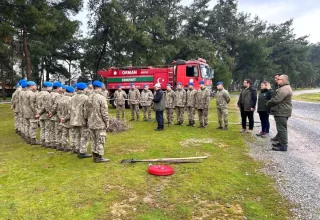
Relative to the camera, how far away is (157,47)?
29438mm

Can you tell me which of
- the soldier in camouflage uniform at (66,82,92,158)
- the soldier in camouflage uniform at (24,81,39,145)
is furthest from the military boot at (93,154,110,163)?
the soldier in camouflage uniform at (24,81,39,145)

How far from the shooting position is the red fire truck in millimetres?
17531

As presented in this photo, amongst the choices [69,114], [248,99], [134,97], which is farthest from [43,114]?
[248,99]

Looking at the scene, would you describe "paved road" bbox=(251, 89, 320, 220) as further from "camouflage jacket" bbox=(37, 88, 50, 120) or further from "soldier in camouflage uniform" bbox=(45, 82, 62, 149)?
"camouflage jacket" bbox=(37, 88, 50, 120)

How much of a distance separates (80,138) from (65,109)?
0.97 meters

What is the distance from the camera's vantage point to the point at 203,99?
34.6 ft

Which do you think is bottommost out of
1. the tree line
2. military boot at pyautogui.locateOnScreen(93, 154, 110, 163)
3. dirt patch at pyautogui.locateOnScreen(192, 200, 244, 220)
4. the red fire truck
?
dirt patch at pyautogui.locateOnScreen(192, 200, 244, 220)

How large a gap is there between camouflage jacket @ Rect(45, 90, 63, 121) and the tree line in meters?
8.85

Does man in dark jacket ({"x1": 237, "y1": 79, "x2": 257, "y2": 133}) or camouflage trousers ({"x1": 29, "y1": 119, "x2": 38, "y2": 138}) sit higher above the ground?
man in dark jacket ({"x1": 237, "y1": 79, "x2": 257, "y2": 133})

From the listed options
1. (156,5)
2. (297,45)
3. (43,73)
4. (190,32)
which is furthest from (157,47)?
(297,45)

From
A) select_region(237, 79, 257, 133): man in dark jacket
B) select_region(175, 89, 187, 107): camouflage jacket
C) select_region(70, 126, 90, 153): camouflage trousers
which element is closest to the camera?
select_region(70, 126, 90, 153): camouflage trousers

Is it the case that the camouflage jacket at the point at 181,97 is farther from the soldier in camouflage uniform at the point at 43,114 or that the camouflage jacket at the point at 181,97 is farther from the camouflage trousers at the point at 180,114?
the soldier in camouflage uniform at the point at 43,114

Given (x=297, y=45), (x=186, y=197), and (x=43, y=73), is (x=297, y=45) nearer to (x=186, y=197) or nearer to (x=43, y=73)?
(x=43, y=73)

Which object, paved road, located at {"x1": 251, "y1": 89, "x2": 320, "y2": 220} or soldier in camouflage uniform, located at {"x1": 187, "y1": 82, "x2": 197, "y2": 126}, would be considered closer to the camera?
paved road, located at {"x1": 251, "y1": 89, "x2": 320, "y2": 220}
